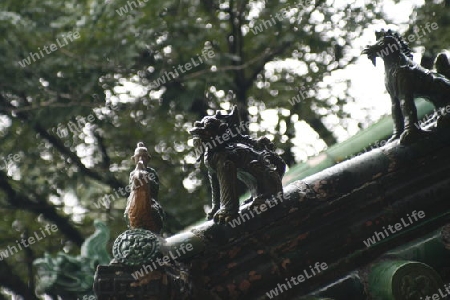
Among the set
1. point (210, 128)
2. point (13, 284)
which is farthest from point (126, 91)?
point (210, 128)

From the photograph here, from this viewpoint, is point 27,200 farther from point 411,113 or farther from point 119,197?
point 411,113

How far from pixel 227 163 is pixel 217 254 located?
0.57 meters

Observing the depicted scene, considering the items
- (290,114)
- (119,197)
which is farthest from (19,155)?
(290,114)

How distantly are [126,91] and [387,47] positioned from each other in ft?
22.8

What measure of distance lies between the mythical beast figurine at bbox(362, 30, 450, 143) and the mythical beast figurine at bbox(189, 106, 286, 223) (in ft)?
2.73

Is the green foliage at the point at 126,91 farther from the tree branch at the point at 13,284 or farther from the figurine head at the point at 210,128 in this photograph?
the figurine head at the point at 210,128

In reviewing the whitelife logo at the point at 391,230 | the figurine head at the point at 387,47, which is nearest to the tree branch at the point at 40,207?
the figurine head at the point at 387,47

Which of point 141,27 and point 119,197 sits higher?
point 141,27

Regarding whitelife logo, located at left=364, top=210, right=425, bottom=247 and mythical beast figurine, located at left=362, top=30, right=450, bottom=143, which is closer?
whitelife logo, located at left=364, top=210, right=425, bottom=247

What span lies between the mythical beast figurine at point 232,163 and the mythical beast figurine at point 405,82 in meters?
0.83

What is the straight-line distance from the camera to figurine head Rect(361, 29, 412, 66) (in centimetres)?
384

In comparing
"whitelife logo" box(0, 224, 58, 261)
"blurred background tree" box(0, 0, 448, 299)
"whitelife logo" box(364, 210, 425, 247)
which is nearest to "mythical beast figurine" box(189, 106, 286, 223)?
"whitelife logo" box(364, 210, 425, 247)

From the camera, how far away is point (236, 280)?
3236 millimetres

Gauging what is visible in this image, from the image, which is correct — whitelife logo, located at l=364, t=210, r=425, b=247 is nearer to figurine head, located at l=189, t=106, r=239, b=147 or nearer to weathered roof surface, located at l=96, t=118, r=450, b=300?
weathered roof surface, located at l=96, t=118, r=450, b=300
